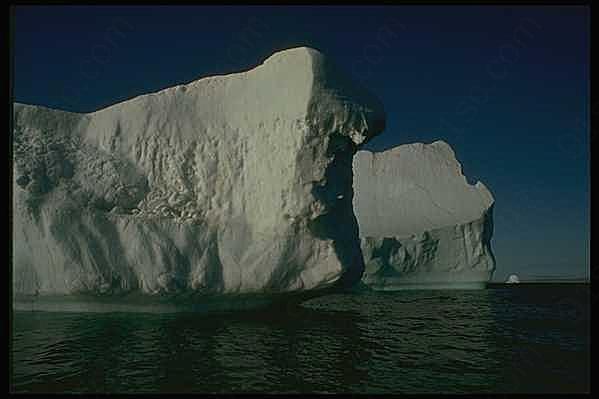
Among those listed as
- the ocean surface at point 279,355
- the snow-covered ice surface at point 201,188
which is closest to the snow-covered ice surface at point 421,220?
the ocean surface at point 279,355

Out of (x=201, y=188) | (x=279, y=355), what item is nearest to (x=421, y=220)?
(x=201, y=188)

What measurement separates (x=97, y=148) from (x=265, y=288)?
5329mm

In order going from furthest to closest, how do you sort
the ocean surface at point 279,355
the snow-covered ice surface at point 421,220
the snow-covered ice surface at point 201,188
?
the snow-covered ice surface at point 421,220 < the snow-covered ice surface at point 201,188 < the ocean surface at point 279,355

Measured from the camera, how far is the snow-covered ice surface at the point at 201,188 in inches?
348

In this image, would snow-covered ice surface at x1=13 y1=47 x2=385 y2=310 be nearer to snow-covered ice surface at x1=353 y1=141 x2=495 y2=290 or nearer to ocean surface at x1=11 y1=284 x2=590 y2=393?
ocean surface at x1=11 y1=284 x2=590 y2=393

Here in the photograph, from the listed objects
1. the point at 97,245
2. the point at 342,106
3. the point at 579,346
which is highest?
the point at 342,106

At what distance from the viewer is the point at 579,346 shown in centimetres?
791

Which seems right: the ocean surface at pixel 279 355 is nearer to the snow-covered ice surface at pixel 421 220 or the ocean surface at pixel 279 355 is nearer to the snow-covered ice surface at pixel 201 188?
the snow-covered ice surface at pixel 201 188

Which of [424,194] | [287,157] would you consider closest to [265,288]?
[287,157]

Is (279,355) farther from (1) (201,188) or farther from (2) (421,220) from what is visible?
(2) (421,220)

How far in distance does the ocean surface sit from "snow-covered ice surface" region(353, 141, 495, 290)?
1745 centimetres

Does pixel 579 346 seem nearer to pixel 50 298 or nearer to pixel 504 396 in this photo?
pixel 504 396

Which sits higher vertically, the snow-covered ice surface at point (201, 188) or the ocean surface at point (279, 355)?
the snow-covered ice surface at point (201, 188)

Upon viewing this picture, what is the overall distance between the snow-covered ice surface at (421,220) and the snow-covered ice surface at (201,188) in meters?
17.8
